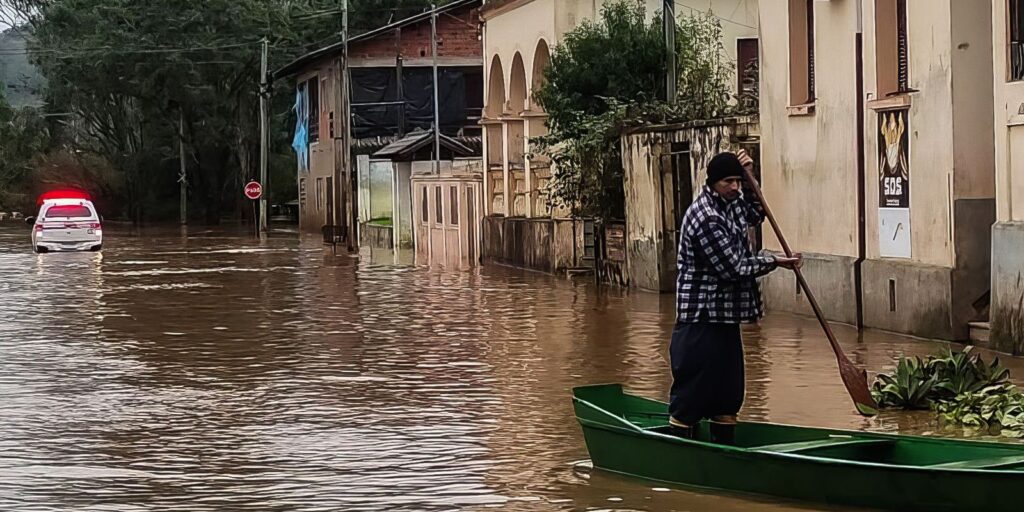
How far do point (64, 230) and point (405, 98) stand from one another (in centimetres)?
1599

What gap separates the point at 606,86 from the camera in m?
29.2

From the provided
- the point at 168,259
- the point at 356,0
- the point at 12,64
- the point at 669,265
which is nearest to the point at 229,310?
the point at 669,265

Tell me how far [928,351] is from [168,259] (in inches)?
1120

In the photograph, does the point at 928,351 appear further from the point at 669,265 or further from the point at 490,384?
the point at 669,265

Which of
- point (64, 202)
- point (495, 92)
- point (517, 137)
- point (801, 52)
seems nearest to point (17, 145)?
A: point (64, 202)

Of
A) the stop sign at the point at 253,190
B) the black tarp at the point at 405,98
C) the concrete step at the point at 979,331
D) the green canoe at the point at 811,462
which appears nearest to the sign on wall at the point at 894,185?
the concrete step at the point at 979,331

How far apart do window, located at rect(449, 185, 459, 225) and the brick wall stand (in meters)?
17.2

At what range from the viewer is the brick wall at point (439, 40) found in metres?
57.5

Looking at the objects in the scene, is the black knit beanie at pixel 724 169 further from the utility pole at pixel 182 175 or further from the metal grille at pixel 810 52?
the utility pole at pixel 182 175

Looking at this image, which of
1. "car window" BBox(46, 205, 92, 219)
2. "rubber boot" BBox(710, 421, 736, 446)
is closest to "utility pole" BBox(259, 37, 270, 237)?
"car window" BBox(46, 205, 92, 219)

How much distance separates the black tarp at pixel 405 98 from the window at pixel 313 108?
7036 mm

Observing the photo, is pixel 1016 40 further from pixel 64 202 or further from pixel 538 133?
pixel 64 202

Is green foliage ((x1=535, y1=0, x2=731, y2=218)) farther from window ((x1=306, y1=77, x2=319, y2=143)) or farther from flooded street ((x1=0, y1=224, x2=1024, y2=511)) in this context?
window ((x1=306, y1=77, x2=319, y2=143))

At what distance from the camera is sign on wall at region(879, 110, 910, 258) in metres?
18.6
